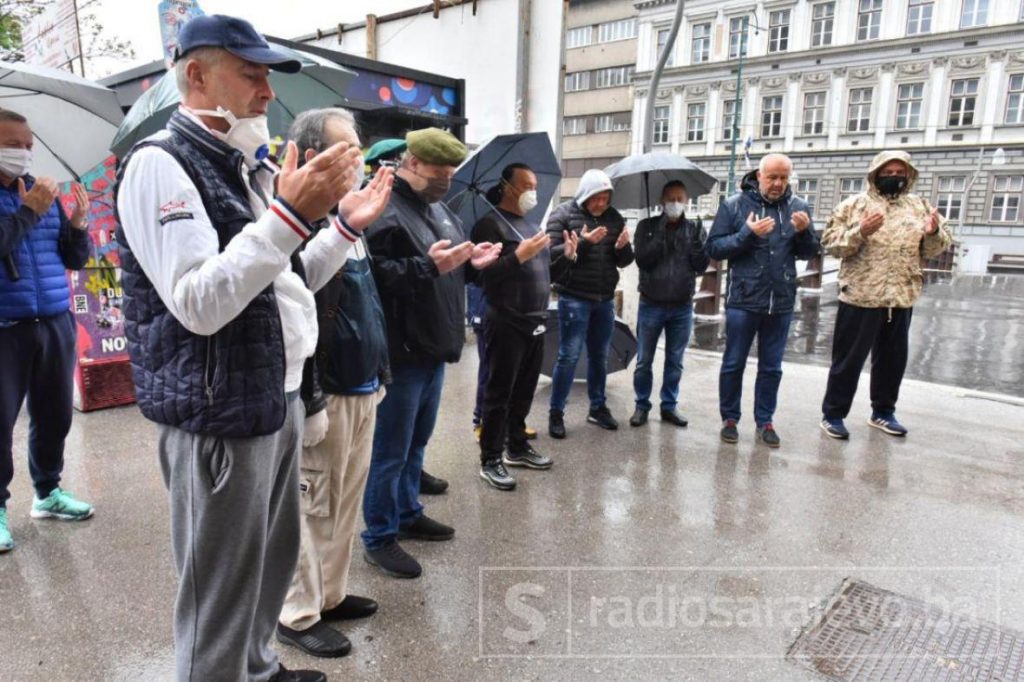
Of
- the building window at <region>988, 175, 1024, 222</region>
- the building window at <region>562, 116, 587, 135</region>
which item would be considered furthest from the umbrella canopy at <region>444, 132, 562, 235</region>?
the building window at <region>562, 116, 587, 135</region>

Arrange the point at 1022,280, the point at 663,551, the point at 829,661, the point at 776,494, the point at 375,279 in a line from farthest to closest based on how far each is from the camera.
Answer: the point at 1022,280
the point at 776,494
the point at 663,551
the point at 375,279
the point at 829,661

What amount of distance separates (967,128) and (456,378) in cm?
4004

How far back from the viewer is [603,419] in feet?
16.6

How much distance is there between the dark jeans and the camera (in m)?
3.06

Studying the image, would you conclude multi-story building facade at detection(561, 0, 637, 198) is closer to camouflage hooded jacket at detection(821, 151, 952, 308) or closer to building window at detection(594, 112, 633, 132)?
building window at detection(594, 112, 633, 132)

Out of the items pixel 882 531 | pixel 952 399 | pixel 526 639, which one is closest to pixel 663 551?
pixel 526 639

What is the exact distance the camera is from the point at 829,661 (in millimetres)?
2418

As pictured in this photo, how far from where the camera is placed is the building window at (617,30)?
49656 millimetres

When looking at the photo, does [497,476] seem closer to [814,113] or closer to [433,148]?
[433,148]

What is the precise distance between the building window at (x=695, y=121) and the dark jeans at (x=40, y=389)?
45.8m

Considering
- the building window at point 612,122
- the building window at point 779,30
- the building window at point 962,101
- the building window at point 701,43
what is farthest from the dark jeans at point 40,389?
the building window at point 612,122

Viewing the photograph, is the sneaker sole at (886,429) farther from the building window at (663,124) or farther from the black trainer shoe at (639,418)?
the building window at (663,124)

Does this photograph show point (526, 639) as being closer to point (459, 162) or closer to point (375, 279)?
point (375, 279)

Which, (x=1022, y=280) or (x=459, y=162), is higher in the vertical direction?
(x=459, y=162)
